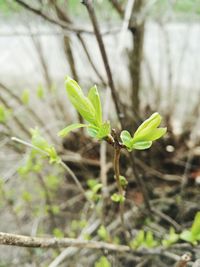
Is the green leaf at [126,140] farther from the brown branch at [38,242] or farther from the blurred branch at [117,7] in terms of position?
the blurred branch at [117,7]

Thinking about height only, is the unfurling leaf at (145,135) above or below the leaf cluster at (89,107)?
below

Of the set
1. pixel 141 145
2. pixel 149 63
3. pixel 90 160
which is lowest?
pixel 90 160

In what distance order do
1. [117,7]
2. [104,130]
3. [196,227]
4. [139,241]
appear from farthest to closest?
[117,7]
[139,241]
[196,227]
[104,130]

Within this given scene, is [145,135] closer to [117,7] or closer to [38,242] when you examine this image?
[38,242]

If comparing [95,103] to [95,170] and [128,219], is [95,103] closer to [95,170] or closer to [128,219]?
[128,219]

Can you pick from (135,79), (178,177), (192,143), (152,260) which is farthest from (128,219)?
(135,79)

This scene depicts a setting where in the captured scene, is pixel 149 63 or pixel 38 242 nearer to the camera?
pixel 38 242

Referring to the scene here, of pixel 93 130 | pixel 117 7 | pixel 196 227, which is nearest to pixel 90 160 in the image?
pixel 117 7

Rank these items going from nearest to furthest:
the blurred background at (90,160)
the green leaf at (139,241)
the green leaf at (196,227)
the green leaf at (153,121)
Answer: the green leaf at (153,121)
the green leaf at (196,227)
the green leaf at (139,241)
the blurred background at (90,160)

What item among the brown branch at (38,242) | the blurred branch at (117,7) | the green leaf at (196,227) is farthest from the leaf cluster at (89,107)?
the blurred branch at (117,7)

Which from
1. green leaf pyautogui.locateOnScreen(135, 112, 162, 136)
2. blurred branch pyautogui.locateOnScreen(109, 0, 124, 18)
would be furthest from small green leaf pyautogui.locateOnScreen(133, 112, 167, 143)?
blurred branch pyautogui.locateOnScreen(109, 0, 124, 18)
